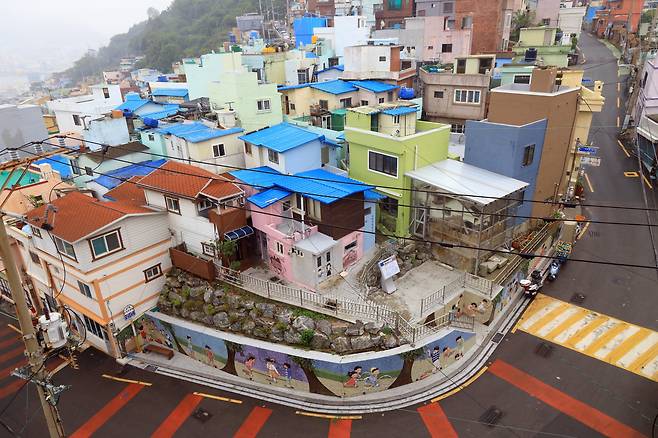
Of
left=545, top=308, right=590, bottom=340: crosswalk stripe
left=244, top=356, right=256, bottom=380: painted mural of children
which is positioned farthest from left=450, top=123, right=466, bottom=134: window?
left=244, top=356, right=256, bottom=380: painted mural of children

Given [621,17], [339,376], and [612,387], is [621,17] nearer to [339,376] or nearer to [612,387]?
[612,387]

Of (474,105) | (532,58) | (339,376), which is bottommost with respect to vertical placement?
(339,376)

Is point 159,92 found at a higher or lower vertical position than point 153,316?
higher

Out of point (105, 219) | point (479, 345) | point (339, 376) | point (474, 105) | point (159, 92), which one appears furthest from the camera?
point (159, 92)

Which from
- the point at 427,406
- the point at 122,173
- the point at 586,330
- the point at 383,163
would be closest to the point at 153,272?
the point at 122,173

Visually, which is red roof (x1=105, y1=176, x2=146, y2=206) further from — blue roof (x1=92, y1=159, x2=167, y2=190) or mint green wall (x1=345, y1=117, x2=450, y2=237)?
mint green wall (x1=345, y1=117, x2=450, y2=237)

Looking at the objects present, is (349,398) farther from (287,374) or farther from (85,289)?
(85,289)

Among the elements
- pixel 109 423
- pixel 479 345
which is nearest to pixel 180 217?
pixel 109 423

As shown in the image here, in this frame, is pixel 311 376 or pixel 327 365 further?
pixel 311 376
